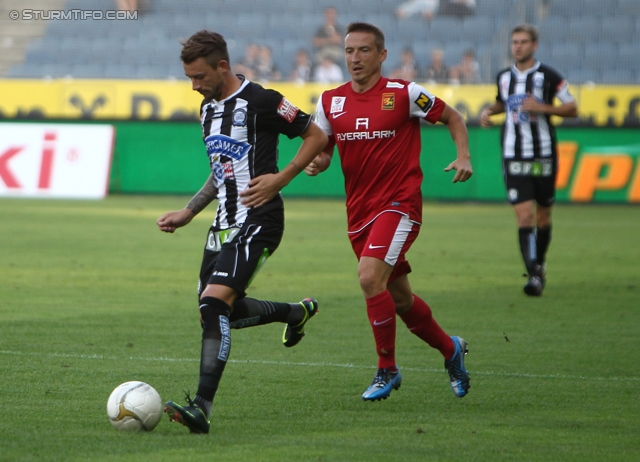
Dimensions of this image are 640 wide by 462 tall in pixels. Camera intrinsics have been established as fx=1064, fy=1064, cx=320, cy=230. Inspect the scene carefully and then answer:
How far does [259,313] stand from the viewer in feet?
19.9

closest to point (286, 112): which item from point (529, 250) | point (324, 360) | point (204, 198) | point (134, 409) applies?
point (204, 198)

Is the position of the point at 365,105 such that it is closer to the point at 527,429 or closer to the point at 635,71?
the point at 527,429

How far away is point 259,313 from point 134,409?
158cm

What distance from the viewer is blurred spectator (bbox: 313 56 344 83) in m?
23.5

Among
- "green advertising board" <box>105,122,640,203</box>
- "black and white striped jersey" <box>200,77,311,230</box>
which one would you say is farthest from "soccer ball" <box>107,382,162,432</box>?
"green advertising board" <box>105,122,640,203</box>

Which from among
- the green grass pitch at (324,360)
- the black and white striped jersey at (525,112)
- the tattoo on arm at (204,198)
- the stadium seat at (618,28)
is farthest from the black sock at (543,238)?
the stadium seat at (618,28)

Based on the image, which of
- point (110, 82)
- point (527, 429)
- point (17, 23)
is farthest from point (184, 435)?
point (17, 23)

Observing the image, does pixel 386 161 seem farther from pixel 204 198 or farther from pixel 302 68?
pixel 302 68

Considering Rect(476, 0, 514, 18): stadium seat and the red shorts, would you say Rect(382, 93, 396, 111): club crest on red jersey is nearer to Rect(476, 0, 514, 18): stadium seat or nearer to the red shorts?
the red shorts

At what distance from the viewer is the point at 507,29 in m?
23.8

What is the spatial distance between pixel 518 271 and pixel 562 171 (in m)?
9.86

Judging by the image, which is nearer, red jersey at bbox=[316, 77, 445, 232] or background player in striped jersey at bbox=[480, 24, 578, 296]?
red jersey at bbox=[316, 77, 445, 232]

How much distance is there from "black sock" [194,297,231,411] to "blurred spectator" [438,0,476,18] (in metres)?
21.1

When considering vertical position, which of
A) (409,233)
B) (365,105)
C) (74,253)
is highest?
(365,105)
